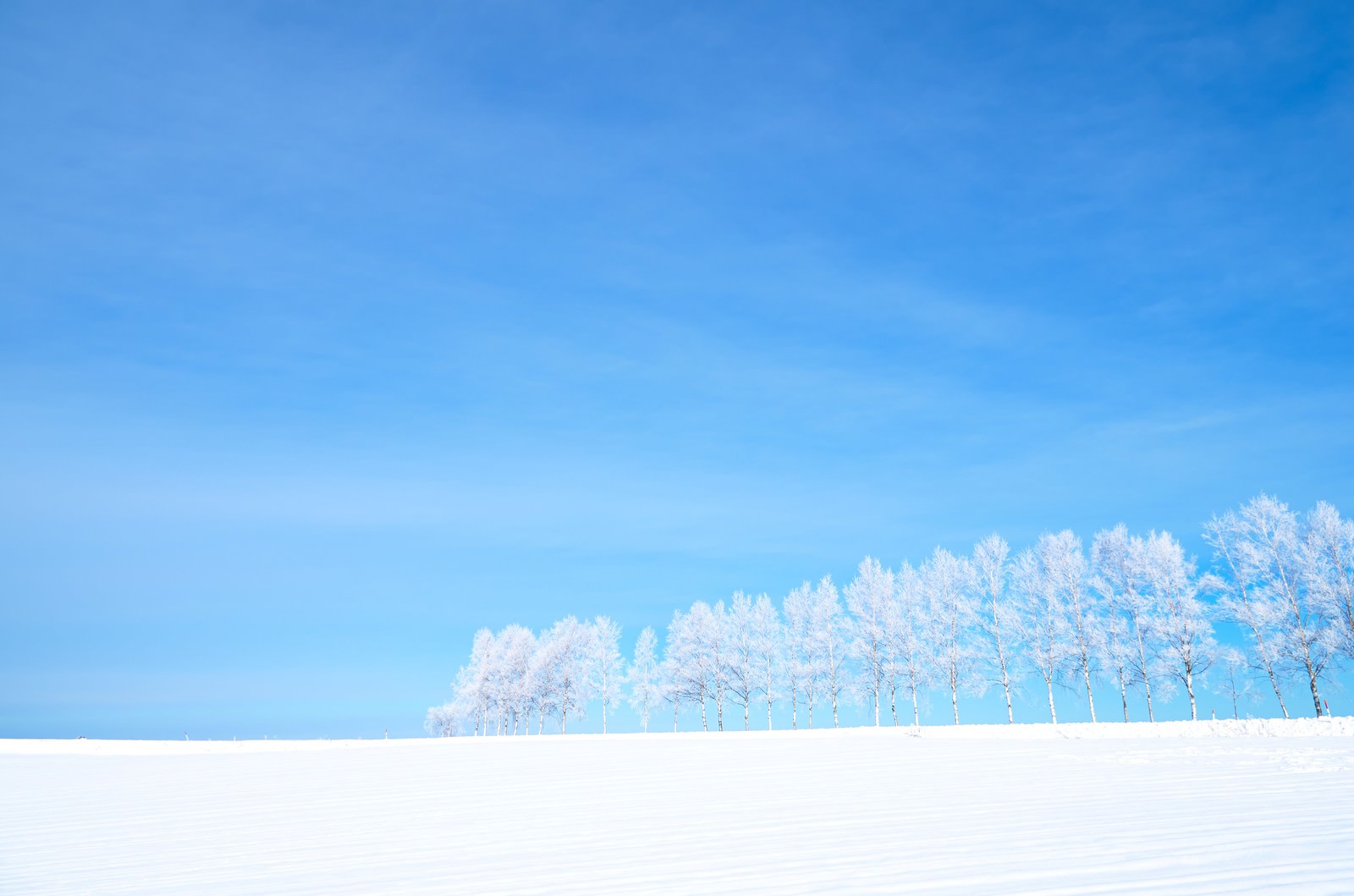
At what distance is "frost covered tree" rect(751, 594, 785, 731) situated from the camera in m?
56.7

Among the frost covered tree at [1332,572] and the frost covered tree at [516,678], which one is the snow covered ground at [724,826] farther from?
the frost covered tree at [516,678]

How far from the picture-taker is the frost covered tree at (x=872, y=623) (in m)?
51.0

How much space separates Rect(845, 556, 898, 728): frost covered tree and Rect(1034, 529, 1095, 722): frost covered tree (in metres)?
9.91

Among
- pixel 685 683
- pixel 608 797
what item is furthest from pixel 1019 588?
pixel 608 797

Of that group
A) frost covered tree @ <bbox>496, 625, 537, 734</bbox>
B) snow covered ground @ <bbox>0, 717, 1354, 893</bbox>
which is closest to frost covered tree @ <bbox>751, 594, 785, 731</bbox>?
frost covered tree @ <bbox>496, 625, 537, 734</bbox>

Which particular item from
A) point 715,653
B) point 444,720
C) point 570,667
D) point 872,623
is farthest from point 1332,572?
point 444,720

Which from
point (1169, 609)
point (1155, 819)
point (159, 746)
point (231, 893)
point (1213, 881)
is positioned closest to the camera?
point (1213, 881)

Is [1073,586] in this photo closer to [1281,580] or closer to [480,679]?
[1281,580]

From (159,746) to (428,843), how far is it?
117 ft

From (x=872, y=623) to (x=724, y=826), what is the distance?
44.5m

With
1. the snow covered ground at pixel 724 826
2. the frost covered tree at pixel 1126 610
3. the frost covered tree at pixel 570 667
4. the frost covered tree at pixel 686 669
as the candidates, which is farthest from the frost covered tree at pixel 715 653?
the snow covered ground at pixel 724 826

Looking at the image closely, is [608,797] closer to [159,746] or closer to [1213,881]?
[1213,881]

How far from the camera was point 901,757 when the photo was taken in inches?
779

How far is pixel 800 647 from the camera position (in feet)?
186
